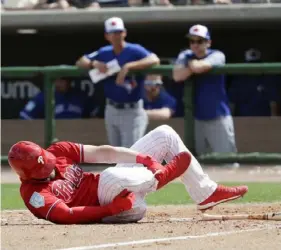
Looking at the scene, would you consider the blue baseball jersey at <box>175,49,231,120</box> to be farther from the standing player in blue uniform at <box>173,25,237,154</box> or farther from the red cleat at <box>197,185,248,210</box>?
the red cleat at <box>197,185,248,210</box>

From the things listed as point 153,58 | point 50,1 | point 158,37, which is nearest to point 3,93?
point 50,1

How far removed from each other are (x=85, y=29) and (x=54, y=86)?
212cm

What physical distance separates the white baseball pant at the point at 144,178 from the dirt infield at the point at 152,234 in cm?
16

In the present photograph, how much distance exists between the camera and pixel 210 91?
10.9 meters

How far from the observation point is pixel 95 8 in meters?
13.0

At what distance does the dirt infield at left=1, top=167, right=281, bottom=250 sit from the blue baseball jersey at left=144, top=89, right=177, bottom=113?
14.3ft

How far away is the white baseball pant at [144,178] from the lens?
6355 millimetres

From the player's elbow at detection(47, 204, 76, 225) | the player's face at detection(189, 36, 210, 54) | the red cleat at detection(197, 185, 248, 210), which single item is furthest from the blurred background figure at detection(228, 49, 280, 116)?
the player's elbow at detection(47, 204, 76, 225)

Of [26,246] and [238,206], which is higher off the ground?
[26,246]

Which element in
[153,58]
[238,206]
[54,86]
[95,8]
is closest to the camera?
[238,206]

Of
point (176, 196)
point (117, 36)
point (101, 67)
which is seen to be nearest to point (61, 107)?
point (101, 67)

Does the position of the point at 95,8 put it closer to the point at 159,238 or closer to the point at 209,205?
the point at 209,205

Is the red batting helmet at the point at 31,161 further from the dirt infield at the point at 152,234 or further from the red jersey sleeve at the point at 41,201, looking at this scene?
the dirt infield at the point at 152,234

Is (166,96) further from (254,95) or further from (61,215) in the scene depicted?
(61,215)
